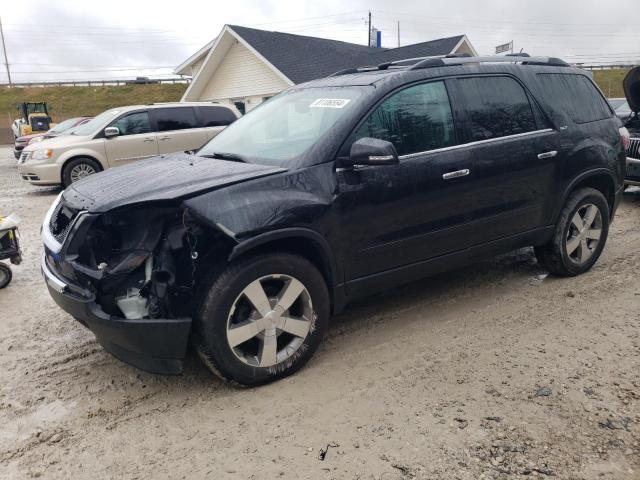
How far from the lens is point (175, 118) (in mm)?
11836

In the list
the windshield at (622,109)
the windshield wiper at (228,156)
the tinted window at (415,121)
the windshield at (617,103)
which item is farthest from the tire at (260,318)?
the windshield at (617,103)

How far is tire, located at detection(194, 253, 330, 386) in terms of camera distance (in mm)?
2977

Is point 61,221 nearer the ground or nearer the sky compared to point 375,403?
nearer the sky

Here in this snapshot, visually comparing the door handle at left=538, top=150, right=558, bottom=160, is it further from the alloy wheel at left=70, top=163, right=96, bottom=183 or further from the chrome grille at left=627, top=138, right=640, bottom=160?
the alloy wheel at left=70, top=163, right=96, bottom=183

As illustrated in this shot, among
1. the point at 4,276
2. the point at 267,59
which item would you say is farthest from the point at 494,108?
the point at 267,59

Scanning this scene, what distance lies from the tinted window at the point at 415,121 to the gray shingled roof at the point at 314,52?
16.0m

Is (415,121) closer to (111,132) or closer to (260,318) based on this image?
(260,318)

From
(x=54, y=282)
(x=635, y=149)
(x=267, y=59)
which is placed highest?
(x=267, y=59)

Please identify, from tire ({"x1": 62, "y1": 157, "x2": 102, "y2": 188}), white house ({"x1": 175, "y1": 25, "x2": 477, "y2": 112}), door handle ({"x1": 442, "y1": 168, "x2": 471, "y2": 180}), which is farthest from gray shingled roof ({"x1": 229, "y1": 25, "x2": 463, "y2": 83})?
door handle ({"x1": 442, "y1": 168, "x2": 471, "y2": 180})

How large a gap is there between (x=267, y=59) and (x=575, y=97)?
1661 centimetres

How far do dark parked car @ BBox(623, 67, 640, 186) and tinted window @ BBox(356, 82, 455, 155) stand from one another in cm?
572

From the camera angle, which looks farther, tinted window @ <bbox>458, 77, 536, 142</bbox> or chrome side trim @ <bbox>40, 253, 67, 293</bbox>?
tinted window @ <bbox>458, 77, 536, 142</bbox>

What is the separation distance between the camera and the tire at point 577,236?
187 inches

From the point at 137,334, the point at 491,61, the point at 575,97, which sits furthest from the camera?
the point at 575,97
